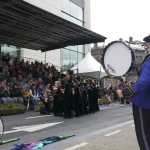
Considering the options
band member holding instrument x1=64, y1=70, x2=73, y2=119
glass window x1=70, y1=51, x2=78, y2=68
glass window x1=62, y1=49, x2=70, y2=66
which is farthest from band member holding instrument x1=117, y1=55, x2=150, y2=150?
glass window x1=70, y1=51, x2=78, y2=68

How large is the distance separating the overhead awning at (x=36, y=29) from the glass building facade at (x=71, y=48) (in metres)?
9.26

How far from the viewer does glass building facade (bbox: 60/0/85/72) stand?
104ft

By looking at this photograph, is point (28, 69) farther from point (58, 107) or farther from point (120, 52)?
point (120, 52)

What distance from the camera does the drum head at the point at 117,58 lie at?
3828 mm

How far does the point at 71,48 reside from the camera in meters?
32.3

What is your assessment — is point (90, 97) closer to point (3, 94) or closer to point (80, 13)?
point (3, 94)

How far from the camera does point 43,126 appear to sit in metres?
8.09

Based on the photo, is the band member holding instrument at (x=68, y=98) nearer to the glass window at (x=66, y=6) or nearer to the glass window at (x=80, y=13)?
the glass window at (x=66, y=6)

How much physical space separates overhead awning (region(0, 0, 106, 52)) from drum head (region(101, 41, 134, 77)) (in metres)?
9.51

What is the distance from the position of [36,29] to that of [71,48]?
15.5 meters

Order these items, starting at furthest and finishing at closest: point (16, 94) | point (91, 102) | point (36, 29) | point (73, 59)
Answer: point (73, 59) → point (36, 29) → point (16, 94) → point (91, 102)

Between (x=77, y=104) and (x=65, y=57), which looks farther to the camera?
(x=65, y=57)

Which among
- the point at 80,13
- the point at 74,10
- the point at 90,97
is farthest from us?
the point at 80,13

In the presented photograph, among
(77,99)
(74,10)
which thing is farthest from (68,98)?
(74,10)
